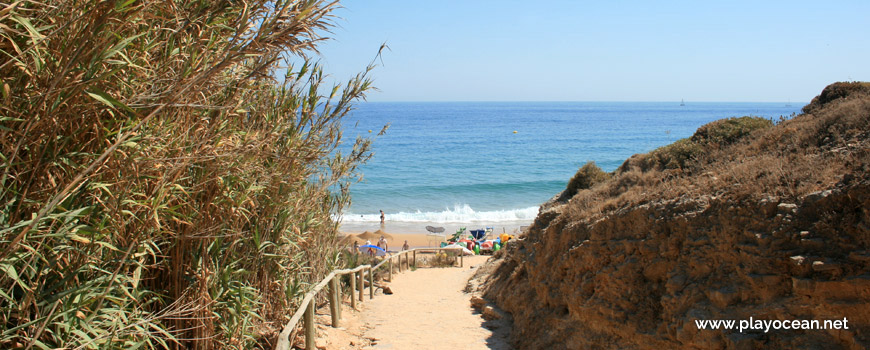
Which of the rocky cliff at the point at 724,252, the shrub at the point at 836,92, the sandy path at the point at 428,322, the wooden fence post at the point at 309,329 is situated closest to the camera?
the rocky cliff at the point at 724,252

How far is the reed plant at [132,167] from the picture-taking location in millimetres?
2514

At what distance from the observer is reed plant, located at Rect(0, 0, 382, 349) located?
8.25ft

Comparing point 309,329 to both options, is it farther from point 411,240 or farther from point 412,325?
point 411,240

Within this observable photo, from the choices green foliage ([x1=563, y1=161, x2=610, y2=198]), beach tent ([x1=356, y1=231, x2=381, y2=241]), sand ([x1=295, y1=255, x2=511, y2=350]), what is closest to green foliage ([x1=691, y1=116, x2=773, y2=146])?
green foliage ([x1=563, y1=161, x2=610, y2=198])

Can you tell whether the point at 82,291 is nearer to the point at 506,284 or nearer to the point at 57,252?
the point at 57,252

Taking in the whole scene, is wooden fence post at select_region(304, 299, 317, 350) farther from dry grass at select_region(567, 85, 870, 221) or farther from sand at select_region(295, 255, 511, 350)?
dry grass at select_region(567, 85, 870, 221)

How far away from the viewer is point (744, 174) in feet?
18.9

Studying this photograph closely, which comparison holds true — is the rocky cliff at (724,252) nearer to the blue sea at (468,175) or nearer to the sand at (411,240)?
the blue sea at (468,175)

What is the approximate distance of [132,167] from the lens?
288cm

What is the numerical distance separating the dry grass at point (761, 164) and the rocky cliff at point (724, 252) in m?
0.02

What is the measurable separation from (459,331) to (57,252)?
5746 mm

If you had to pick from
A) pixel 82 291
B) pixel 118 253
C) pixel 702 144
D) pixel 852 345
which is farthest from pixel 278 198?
pixel 702 144

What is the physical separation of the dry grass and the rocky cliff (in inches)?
0.9

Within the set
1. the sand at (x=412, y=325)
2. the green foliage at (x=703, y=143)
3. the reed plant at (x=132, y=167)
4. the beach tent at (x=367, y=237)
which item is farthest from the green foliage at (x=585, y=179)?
the beach tent at (x=367, y=237)
